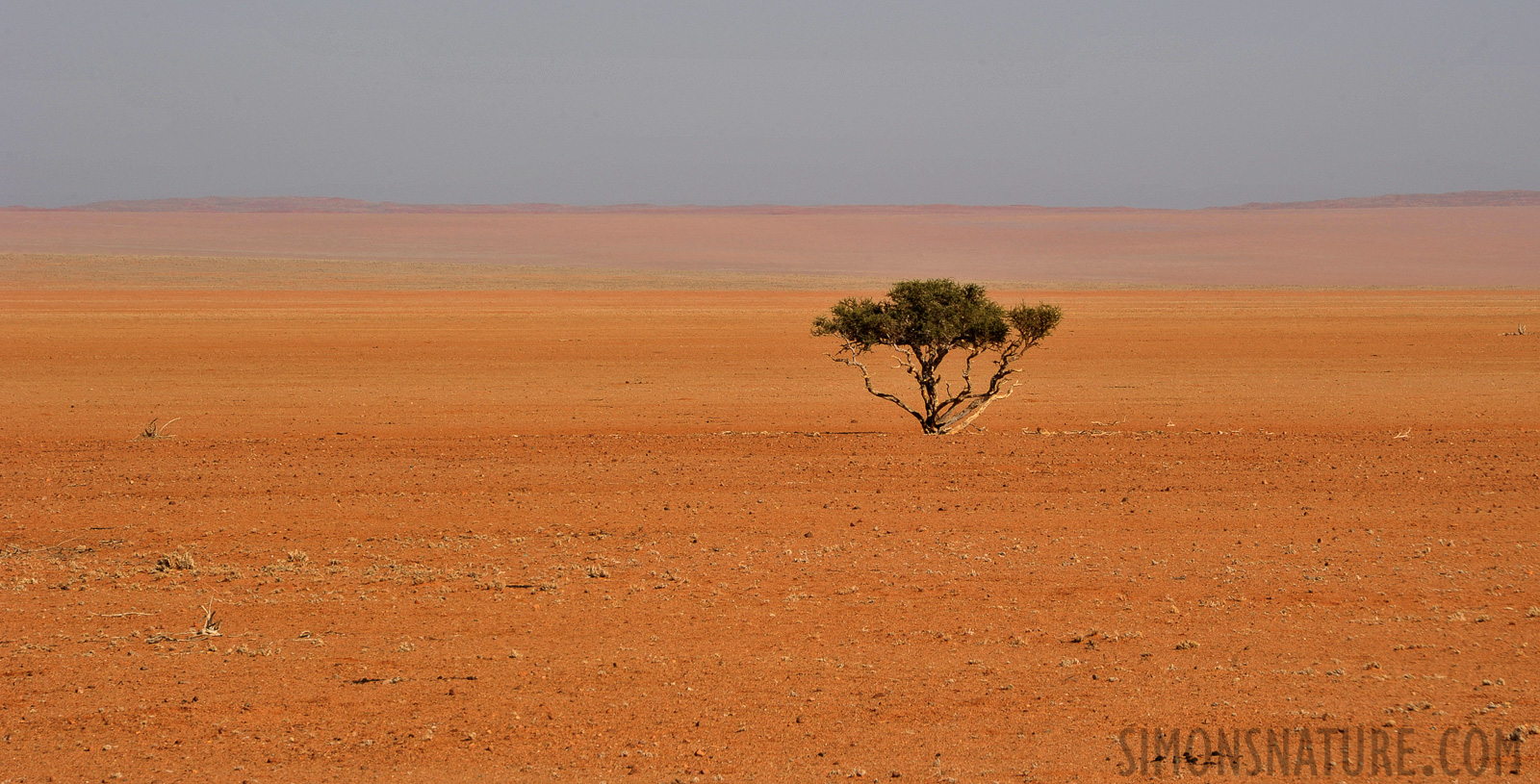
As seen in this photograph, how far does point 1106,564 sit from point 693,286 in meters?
64.5

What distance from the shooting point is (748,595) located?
7828 mm

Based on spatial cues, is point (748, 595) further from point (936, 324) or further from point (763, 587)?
point (936, 324)

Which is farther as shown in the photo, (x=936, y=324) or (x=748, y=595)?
(x=936, y=324)

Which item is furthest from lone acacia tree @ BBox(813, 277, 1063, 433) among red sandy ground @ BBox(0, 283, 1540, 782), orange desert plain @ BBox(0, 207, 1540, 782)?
orange desert plain @ BBox(0, 207, 1540, 782)

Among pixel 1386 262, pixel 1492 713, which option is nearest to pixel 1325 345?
pixel 1492 713

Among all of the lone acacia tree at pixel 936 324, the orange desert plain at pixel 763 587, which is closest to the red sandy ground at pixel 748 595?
the orange desert plain at pixel 763 587

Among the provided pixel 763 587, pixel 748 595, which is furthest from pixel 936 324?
pixel 748 595

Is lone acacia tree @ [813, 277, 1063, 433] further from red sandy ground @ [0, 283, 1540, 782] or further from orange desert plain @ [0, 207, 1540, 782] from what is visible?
orange desert plain @ [0, 207, 1540, 782]

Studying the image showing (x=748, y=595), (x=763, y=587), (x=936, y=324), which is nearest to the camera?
(x=748, y=595)

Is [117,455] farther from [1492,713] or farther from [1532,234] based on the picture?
[1532,234]

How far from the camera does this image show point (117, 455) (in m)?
13.0

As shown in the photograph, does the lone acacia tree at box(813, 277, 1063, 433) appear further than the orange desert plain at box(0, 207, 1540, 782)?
Yes

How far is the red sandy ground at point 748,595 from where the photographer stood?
550 cm

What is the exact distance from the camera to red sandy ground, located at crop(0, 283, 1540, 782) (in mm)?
5504
